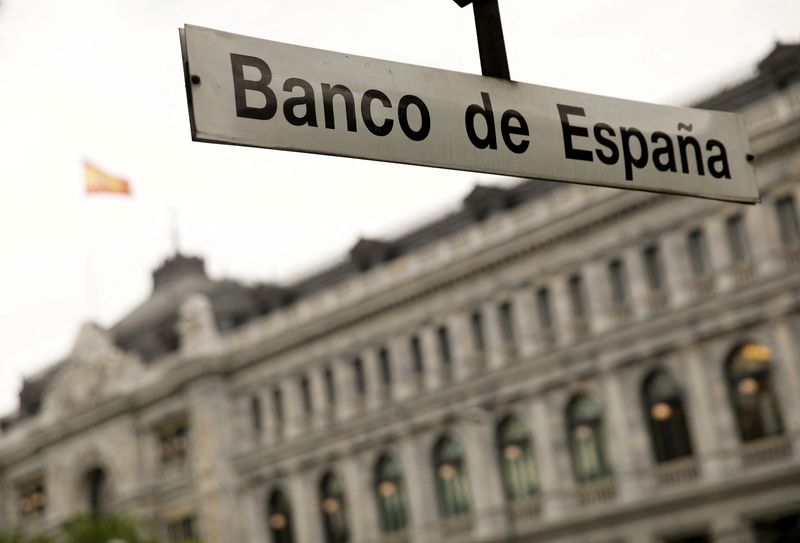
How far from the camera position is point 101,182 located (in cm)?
6038

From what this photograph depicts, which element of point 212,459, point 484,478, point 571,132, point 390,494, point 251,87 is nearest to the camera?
point 251,87

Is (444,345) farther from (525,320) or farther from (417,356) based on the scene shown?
(525,320)

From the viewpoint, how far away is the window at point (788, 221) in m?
38.5

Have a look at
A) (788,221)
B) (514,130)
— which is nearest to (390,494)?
(788,221)

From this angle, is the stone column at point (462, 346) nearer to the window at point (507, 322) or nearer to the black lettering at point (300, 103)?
the window at point (507, 322)

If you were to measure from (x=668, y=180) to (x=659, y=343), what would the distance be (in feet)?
120

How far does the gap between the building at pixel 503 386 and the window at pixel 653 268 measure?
64 mm

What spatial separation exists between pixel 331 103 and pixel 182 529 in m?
53.1

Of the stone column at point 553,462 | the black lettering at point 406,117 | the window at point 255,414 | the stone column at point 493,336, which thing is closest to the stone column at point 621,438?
the stone column at point 553,462

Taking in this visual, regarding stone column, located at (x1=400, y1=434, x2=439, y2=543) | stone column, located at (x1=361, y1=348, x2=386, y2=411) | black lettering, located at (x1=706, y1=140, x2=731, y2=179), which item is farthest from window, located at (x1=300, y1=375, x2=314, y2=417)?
black lettering, located at (x1=706, y1=140, x2=731, y2=179)

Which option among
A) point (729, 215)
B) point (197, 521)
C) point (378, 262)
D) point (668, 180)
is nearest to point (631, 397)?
point (729, 215)

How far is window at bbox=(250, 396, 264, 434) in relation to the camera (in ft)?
175

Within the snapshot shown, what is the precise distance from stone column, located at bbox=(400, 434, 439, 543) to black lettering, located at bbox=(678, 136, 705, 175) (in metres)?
41.9

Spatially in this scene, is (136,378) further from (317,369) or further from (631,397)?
(631,397)
